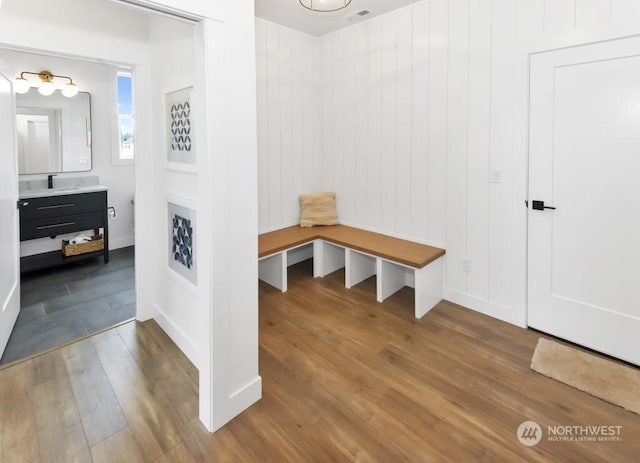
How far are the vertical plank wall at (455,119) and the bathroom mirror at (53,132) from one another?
268 cm

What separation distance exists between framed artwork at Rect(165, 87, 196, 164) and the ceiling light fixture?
4.93 ft

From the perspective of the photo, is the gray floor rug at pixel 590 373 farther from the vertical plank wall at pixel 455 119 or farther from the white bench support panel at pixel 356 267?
the white bench support panel at pixel 356 267

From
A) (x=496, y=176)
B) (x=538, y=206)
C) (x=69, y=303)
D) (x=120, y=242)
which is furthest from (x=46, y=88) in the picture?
(x=538, y=206)

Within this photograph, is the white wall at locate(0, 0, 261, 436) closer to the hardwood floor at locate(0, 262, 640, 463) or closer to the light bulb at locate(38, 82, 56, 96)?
the hardwood floor at locate(0, 262, 640, 463)

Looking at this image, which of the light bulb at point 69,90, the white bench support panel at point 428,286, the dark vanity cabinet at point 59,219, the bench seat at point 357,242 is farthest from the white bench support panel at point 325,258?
the light bulb at point 69,90

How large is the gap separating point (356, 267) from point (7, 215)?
9.92 feet

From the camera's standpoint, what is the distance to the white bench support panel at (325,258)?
3.96 m

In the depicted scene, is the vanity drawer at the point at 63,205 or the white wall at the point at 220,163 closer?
the white wall at the point at 220,163

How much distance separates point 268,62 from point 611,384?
3.96m

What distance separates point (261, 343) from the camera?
2.68 m

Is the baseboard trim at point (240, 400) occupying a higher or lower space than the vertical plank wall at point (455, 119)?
lower

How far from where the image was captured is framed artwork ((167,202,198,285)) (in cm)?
234

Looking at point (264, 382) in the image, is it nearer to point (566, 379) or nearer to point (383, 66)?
point (566, 379)

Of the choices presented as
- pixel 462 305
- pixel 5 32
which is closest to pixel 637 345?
pixel 462 305
